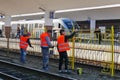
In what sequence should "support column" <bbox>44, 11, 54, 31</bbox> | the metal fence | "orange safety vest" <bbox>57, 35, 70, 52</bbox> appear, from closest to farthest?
1. "orange safety vest" <bbox>57, 35, 70, 52</bbox>
2. the metal fence
3. "support column" <bbox>44, 11, 54, 31</bbox>

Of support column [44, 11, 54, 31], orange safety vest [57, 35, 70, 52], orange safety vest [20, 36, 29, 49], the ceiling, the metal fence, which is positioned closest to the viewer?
orange safety vest [57, 35, 70, 52]

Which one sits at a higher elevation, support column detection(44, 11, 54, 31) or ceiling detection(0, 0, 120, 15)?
ceiling detection(0, 0, 120, 15)

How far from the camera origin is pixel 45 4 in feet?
106

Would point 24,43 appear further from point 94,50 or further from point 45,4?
A: point 45,4

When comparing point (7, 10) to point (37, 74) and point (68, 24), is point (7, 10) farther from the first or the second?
point (37, 74)

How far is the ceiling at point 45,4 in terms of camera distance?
2914 centimetres

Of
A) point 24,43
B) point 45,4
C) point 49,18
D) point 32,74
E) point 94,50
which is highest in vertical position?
point 45,4

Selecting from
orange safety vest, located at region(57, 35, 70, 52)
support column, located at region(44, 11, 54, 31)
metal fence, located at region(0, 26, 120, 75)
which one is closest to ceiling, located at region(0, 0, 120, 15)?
support column, located at region(44, 11, 54, 31)

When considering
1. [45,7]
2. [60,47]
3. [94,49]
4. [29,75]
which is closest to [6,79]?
[29,75]

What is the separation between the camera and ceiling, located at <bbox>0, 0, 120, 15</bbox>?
95.6 ft

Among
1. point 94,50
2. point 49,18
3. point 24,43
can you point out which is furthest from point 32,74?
point 49,18

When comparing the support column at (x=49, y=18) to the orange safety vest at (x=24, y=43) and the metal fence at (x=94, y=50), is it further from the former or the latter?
the orange safety vest at (x=24, y=43)

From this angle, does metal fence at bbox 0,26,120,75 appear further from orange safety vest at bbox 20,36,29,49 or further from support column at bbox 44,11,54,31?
support column at bbox 44,11,54,31

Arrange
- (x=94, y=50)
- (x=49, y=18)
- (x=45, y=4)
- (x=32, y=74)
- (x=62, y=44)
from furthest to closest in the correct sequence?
(x=49, y=18) < (x=45, y=4) < (x=94, y=50) < (x=32, y=74) < (x=62, y=44)
